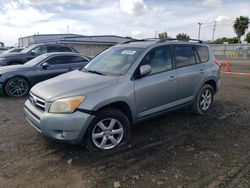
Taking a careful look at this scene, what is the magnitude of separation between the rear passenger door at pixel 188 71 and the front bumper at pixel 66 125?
86.2 inches

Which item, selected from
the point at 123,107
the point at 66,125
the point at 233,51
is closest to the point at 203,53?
the point at 123,107

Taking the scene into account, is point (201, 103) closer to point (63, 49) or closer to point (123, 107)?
point (123, 107)

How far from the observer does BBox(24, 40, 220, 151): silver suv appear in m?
3.61

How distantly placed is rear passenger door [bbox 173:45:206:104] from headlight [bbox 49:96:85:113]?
221cm

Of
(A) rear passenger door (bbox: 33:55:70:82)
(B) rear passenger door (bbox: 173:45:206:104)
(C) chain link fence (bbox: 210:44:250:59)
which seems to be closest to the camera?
(B) rear passenger door (bbox: 173:45:206:104)

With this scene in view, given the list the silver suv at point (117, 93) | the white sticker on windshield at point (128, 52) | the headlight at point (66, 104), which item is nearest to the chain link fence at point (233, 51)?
the silver suv at point (117, 93)

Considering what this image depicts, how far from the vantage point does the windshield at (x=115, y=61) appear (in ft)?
14.4

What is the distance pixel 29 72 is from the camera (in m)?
8.03

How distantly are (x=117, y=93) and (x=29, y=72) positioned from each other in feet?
16.9

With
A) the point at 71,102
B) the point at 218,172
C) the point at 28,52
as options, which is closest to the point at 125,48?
the point at 71,102

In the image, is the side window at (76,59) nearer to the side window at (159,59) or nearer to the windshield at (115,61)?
the windshield at (115,61)

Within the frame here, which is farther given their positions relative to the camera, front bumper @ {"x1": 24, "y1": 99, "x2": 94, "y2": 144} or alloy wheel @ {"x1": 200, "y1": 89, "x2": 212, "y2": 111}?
alloy wheel @ {"x1": 200, "y1": 89, "x2": 212, "y2": 111}

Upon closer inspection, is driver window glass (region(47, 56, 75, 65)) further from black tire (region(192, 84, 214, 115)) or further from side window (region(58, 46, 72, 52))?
black tire (region(192, 84, 214, 115))

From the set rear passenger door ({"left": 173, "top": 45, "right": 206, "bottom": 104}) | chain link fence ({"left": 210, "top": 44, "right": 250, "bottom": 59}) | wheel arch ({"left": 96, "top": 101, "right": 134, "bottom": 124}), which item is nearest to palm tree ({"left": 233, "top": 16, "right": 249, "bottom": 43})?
chain link fence ({"left": 210, "top": 44, "right": 250, "bottom": 59})
